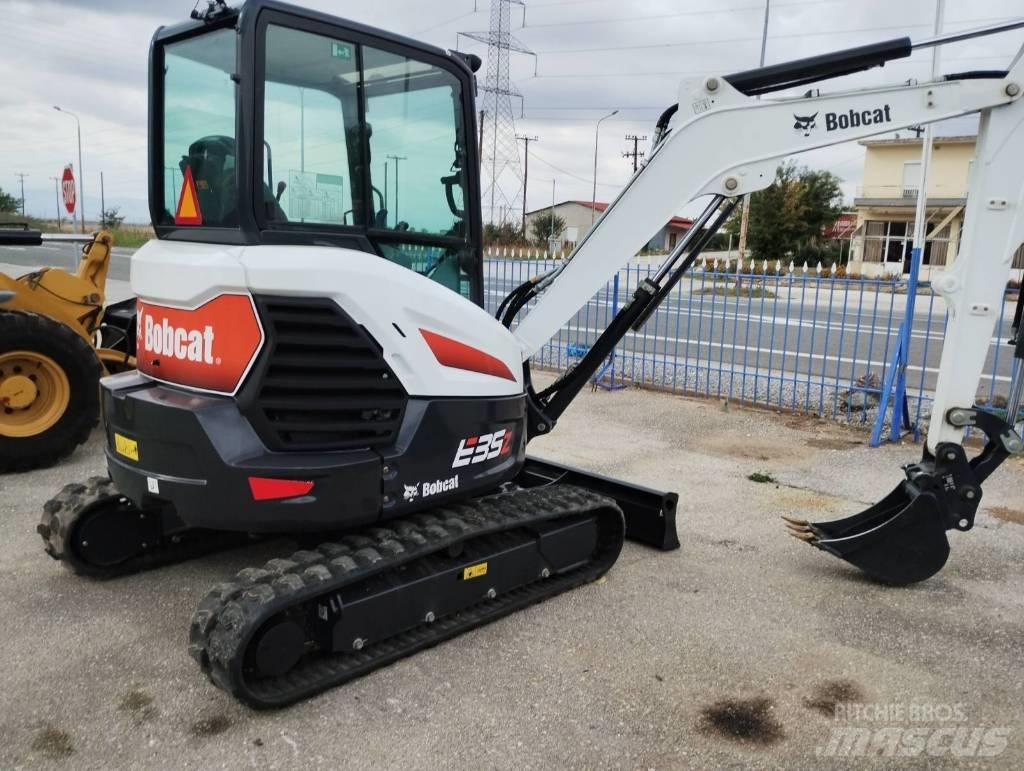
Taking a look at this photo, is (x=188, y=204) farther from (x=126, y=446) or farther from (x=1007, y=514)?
(x=1007, y=514)

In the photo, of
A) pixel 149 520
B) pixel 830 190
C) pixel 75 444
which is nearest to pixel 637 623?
pixel 149 520

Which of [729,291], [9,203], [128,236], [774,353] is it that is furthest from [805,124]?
[9,203]

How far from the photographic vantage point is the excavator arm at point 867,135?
439 centimetres

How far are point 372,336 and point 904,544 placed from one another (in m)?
3.08

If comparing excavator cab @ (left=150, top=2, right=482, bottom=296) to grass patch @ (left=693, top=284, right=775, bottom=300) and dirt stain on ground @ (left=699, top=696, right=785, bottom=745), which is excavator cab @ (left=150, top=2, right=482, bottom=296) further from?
grass patch @ (left=693, top=284, right=775, bottom=300)

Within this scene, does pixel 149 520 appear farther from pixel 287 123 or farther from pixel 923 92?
pixel 923 92

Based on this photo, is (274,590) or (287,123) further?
(287,123)

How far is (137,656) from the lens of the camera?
384cm

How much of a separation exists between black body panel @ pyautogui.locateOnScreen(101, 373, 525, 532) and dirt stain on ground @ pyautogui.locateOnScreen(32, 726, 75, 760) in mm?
901

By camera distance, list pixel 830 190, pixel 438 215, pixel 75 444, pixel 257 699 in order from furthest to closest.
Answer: pixel 830 190
pixel 75 444
pixel 438 215
pixel 257 699

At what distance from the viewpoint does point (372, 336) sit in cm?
366

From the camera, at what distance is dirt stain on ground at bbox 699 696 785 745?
3.31 metres

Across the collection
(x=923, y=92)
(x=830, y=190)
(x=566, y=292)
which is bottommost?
(x=566, y=292)

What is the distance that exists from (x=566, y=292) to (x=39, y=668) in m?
3.05
